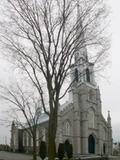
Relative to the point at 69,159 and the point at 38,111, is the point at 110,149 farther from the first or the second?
the point at 38,111

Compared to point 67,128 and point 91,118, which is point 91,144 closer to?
point 91,118

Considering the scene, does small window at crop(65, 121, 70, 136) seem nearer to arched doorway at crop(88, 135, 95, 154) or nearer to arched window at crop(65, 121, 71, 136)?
arched window at crop(65, 121, 71, 136)

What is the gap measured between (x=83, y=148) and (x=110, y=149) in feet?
32.7

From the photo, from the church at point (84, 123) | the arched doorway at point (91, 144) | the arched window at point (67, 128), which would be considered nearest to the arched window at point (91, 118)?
the church at point (84, 123)

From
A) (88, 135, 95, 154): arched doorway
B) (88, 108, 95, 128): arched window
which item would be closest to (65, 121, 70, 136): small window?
(88, 108, 95, 128): arched window

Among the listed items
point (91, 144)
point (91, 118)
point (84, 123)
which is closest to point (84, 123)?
point (84, 123)

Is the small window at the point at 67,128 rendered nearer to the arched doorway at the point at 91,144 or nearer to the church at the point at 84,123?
the church at the point at 84,123

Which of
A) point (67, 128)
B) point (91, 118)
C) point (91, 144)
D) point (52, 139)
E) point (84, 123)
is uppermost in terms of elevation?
point (52, 139)

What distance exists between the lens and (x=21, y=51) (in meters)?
18.9

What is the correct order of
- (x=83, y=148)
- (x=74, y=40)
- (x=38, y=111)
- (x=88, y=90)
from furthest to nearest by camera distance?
1. (x=88, y=90)
2. (x=83, y=148)
3. (x=38, y=111)
4. (x=74, y=40)

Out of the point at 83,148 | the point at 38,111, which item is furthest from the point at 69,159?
the point at 83,148

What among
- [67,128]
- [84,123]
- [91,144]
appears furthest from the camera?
[91,144]

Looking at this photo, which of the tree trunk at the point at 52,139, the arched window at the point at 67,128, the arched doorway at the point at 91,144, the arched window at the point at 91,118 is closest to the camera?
the tree trunk at the point at 52,139

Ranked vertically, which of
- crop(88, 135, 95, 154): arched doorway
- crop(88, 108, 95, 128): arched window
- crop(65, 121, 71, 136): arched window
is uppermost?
crop(88, 108, 95, 128): arched window
